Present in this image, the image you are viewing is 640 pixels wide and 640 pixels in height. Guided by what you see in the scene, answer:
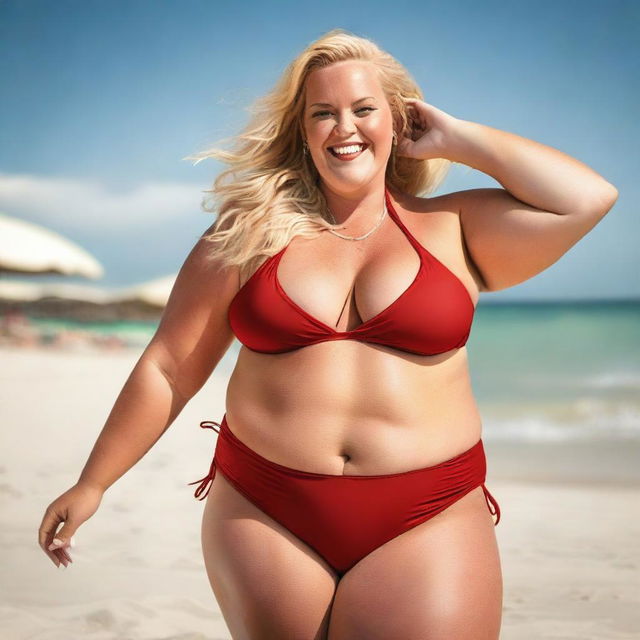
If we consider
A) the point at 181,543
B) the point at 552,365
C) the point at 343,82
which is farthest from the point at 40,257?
Answer: the point at 343,82

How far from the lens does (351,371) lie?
82.6 inches

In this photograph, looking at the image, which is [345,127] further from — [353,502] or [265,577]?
[265,577]

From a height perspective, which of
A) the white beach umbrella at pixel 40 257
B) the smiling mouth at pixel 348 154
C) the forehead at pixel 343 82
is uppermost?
the forehead at pixel 343 82

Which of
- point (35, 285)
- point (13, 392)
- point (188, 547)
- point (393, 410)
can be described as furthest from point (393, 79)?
point (35, 285)

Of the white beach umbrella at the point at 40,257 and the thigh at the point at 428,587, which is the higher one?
the thigh at the point at 428,587

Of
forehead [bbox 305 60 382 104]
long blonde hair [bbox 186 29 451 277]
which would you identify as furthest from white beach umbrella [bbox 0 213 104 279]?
forehead [bbox 305 60 382 104]

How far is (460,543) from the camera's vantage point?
6.71ft

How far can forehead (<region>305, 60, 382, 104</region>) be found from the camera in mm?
2258

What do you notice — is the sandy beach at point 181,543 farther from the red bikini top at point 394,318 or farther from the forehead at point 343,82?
the forehead at point 343,82

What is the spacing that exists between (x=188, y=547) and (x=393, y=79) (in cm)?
340

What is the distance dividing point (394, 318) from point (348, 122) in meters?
0.51

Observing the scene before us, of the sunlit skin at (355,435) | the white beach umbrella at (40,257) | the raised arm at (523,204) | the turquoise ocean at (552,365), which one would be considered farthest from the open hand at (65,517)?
the white beach umbrella at (40,257)

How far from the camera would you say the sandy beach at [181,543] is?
3.84m

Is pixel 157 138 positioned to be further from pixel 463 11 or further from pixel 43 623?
pixel 43 623
